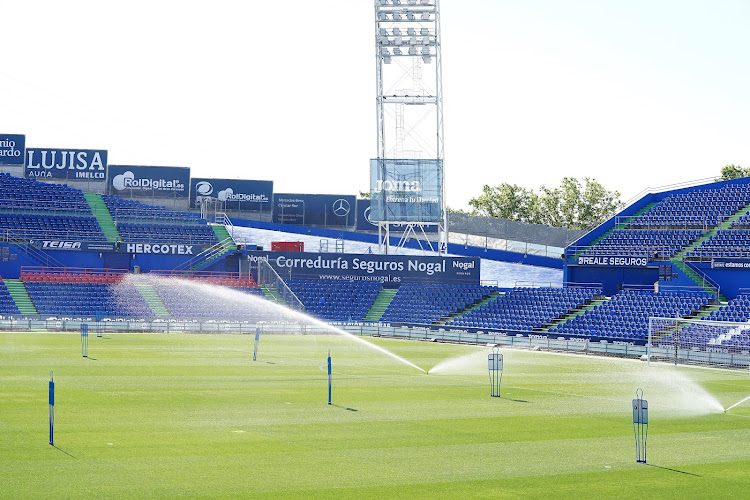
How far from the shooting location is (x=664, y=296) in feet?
189

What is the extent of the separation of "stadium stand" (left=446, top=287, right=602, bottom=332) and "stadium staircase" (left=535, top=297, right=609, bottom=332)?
0.82 ft

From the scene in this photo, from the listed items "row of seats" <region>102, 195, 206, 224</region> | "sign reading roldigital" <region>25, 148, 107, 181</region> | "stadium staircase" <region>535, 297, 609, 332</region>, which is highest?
"sign reading roldigital" <region>25, 148, 107, 181</region>

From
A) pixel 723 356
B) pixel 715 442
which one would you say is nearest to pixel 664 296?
pixel 723 356

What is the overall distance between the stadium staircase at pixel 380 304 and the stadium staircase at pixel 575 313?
1188 centimetres

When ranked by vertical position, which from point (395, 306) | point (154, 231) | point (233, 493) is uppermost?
point (154, 231)

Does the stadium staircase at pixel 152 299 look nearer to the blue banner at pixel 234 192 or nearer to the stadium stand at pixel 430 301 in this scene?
the stadium stand at pixel 430 301

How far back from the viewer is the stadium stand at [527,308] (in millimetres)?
59906

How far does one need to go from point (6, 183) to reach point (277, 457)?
65.3 m

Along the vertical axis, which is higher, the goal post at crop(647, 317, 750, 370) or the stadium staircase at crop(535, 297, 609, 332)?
the stadium staircase at crop(535, 297, 609, 332)

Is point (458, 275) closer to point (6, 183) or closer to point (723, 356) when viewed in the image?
point (723, 356)

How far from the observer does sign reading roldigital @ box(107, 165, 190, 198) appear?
291 ft

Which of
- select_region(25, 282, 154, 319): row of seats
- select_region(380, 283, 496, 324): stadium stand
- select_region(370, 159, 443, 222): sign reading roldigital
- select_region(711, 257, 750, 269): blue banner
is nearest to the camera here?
select_region(711, 257, 750, 269): blue banner

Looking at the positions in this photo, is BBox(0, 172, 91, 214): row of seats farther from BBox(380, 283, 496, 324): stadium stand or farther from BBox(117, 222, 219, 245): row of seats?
BBox(380, 283, 496, 324): stadium stand

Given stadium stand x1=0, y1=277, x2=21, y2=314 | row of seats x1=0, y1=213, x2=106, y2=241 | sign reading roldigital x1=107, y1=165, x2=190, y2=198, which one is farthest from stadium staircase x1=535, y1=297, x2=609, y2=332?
sign reading roldigital x1=107, y1=165, x2=190, y2=198
